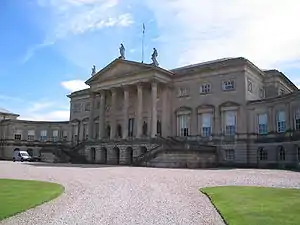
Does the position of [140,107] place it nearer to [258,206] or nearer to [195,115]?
[195,115]

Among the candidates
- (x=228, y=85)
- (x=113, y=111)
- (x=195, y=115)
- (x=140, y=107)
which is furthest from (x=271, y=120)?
(x=113, y=111)

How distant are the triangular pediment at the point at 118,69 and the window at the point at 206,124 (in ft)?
34.5

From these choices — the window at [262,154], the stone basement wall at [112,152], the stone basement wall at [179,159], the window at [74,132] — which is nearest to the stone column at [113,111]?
the stone basement wall at [112,152]

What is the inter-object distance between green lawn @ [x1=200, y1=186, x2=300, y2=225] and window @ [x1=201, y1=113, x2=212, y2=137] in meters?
34.4

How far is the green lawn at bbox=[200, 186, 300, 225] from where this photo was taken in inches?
429

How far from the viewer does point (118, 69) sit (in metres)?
59.8

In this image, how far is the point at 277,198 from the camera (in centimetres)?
1508

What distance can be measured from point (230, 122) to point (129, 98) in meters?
17.8

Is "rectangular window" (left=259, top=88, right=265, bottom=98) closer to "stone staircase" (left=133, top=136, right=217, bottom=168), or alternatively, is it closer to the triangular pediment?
"stone staircase" (left=133, top=136, right=217, bottom=168)

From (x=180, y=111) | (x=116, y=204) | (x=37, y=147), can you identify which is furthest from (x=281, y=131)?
(x=37, y=147)

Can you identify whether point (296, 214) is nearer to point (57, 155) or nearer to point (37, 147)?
point (57, 155)

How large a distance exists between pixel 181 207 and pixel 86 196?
498cm

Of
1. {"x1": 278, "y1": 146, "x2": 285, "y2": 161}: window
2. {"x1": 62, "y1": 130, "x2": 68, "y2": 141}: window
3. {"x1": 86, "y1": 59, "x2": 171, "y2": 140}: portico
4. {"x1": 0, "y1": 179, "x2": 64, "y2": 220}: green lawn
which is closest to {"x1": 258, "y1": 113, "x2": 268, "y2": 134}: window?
{"x1": 278, "y1": 146, "x2": 285, "y2": 161}: window

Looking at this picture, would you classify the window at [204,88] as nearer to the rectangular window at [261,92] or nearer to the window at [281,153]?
the rectangular window at [261,92]
